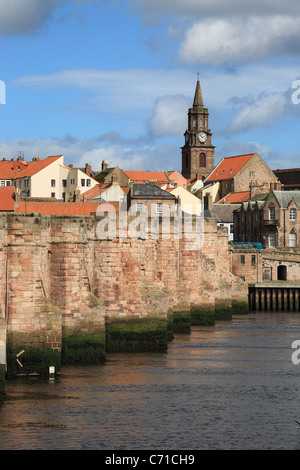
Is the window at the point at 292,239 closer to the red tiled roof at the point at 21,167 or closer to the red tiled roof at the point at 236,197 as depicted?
the red tiled roof at the point at 236,197

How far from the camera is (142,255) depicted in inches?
2163

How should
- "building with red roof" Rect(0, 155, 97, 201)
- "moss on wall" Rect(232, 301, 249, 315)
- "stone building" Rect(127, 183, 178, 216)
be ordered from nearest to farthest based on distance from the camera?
"moss on wall" Rect(232, 301, 249, 315) → "stone building" Rect(127, 183, 178, 216) → "building with red roof" Rect(0, 155, 97, 201)

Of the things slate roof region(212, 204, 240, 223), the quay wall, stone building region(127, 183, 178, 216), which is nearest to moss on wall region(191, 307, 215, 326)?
the quay wall

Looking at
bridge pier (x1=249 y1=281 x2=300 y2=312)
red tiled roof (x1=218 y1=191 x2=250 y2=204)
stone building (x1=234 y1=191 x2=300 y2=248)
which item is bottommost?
bridge pier (x1=249 y1=281 x2=300 y2=312)

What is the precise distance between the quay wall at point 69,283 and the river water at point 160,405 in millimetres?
1966

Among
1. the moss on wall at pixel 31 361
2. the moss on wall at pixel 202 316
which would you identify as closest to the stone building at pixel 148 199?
the moss on wall at pixel 202 316

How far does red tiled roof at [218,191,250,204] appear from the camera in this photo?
16250 centimetres

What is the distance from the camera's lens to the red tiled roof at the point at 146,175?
170 meters

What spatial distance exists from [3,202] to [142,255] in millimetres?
36621

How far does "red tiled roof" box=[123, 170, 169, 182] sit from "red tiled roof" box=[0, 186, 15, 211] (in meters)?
75.9

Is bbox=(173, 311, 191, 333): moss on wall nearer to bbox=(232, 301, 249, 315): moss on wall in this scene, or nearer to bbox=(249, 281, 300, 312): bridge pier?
bbox=(232, 301, 249, 315): moss on wall
